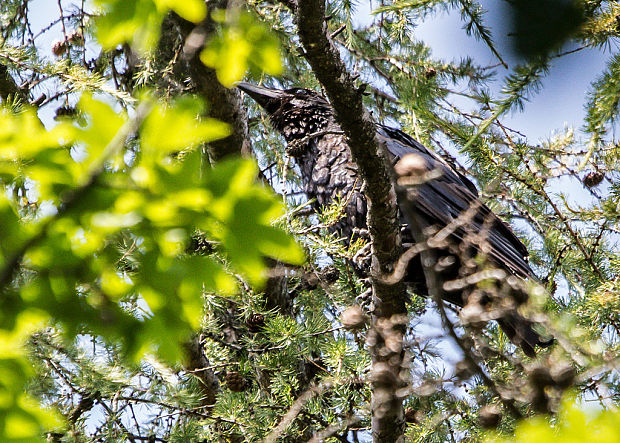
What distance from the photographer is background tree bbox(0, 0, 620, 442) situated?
0.80 metres

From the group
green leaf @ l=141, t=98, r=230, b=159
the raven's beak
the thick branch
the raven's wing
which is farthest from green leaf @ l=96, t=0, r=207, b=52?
the raven's beak

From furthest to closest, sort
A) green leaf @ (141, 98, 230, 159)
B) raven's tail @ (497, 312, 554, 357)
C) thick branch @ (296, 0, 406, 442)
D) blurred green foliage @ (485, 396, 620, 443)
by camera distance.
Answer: raven's tail @ (497, 312, 554, 357) < thick branch @ (296, 0, 406, 442) < green leaf @ (141, 98, 230, 159) < blurred green foliage @ (485, 396, 620, 443)

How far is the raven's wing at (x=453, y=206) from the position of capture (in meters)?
2.62

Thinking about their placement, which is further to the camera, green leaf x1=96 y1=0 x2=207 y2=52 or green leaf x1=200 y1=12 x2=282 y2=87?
green leaf x1=200 y1=12 x2=282 y2=87

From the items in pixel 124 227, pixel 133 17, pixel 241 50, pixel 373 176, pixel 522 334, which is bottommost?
pixel 124 227

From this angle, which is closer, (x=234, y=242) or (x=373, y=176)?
(x=234, y=242)

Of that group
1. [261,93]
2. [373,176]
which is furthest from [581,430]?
[261,93]

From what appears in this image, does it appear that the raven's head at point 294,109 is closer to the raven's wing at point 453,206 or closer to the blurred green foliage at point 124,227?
the raven's wing at point 453,206

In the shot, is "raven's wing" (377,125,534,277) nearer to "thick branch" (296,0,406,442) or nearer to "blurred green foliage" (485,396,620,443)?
"thick branch" (296,0,406,442)

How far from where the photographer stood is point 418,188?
2.59 metres

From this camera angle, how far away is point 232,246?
0.77m

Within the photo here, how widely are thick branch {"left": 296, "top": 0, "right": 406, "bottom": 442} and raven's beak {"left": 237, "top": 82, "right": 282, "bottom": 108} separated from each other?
1466 mm

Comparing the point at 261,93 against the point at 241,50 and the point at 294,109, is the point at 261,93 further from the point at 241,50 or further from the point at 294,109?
the point at 241,50

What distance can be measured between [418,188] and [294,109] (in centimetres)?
103
